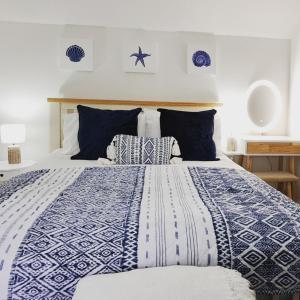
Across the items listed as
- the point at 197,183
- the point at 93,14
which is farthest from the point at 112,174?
the point at 93,14

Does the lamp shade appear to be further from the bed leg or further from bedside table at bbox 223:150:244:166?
the bed leg

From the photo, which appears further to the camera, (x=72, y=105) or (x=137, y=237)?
(x=72, y=105)

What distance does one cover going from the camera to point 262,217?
1.01m

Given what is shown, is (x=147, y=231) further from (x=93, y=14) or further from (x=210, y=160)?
(x=93, y=14)

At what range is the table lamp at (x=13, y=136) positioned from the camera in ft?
8.22

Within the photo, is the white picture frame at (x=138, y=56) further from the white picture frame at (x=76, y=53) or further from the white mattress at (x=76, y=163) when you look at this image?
the white mattress at (x=76, y=163)

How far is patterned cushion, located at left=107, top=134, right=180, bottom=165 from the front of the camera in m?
2.07

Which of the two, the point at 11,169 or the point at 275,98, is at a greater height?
the point at 275,98

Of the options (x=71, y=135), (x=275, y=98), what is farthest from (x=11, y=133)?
(x=275, y=98)

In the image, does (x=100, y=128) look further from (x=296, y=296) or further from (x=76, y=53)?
(x=296, y=296)

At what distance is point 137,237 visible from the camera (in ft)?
2.89

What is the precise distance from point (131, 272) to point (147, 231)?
16 cm

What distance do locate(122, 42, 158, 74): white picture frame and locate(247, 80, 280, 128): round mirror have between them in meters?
1.08

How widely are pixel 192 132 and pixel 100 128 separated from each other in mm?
732
